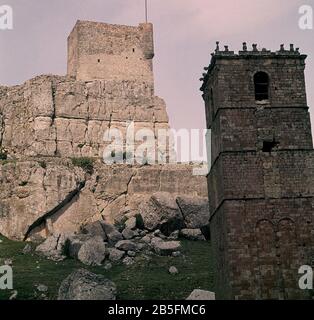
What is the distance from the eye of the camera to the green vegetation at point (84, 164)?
54344 millimetres

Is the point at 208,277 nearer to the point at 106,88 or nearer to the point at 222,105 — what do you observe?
the point at 222,105

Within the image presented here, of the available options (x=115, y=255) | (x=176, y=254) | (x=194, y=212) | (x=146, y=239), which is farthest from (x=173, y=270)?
(x=194, y=212)

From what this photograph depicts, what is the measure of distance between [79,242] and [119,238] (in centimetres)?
296

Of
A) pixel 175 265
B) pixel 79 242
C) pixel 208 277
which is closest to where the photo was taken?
pixel 208 277

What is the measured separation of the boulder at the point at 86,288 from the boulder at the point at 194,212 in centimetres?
1401

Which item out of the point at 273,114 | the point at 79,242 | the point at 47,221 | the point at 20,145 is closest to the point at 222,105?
the point at 273,114

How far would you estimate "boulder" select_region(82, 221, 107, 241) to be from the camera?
48.4 metres

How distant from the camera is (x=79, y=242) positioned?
150ft

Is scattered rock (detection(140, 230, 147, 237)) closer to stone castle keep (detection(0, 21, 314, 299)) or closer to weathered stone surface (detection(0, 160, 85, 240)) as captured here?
stone castle keep (detection(0, 21, 314, 299))

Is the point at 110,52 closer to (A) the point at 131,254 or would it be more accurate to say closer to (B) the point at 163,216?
(B) the point at 163,216

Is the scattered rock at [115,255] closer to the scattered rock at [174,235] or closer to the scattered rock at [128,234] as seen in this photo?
the scattered rock at [128,234]

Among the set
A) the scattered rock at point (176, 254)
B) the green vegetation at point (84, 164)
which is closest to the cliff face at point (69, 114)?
the green vegetation at point (84, 164)

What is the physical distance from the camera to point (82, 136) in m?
58.7

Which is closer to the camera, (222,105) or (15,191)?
(222,105)
